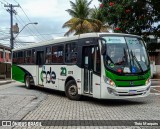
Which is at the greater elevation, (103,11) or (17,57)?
(103,11)

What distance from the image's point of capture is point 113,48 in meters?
13.8

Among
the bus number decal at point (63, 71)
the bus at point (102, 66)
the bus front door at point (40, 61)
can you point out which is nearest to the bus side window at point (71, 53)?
the bus at point (102, 66)

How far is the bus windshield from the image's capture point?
44.5 ft

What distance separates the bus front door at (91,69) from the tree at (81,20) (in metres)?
25.8

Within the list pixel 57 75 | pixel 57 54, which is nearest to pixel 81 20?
pixel 57 54

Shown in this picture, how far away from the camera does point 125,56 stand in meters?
13.8

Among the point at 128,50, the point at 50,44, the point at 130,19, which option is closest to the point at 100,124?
the point at 128,50

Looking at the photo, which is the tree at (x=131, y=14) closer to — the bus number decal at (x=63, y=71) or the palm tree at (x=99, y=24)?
the bus number decal at (x=63, y=71)

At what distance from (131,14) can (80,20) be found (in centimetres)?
1756

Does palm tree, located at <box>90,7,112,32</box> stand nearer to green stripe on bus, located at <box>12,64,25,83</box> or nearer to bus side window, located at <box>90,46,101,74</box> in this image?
green stripe on bus, located at <box>12,64,25,83</box>

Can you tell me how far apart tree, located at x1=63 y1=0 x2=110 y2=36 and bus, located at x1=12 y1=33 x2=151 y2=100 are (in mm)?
23130

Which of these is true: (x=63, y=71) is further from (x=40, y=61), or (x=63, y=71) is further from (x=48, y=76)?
(x=40, y=61)

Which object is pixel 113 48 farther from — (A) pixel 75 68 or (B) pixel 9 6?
(B) pixel 9 6

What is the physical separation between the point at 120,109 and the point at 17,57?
45.6 feet
